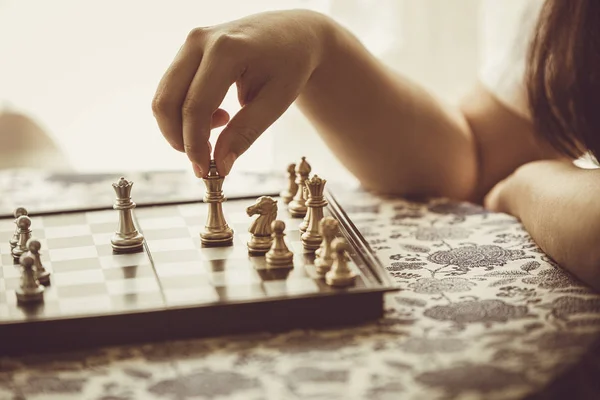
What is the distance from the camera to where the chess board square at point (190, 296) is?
860 millimetres

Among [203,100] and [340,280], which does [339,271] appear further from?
[203,100]

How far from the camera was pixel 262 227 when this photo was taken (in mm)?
1043

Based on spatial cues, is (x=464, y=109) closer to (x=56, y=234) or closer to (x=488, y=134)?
(x=488, y=134)

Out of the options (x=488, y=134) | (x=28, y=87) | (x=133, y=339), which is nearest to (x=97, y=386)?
(x=133, y=339)

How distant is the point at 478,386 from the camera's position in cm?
74

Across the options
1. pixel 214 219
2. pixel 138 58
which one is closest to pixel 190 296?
pixel 214 219

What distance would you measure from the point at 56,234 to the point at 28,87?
1.97 metres

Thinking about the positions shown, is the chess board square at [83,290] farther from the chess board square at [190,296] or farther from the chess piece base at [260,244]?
the chess piece base at [260,244]

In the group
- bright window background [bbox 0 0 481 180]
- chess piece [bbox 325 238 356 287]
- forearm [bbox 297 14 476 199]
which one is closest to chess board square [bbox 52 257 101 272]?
chess piece [bbox 325 238 356 287]

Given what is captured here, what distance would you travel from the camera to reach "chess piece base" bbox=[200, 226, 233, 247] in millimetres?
1080

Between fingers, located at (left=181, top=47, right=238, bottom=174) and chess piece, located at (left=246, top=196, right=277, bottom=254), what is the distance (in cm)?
11

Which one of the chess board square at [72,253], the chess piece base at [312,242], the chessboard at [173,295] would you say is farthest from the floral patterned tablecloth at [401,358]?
the chess board square at [72,253]

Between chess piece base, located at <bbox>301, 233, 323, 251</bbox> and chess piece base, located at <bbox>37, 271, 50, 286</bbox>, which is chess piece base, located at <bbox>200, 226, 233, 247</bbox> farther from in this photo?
chess piece base, located at <bbox>37, 271, 50, 286</bbox>

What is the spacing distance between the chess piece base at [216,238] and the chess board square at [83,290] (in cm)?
18
